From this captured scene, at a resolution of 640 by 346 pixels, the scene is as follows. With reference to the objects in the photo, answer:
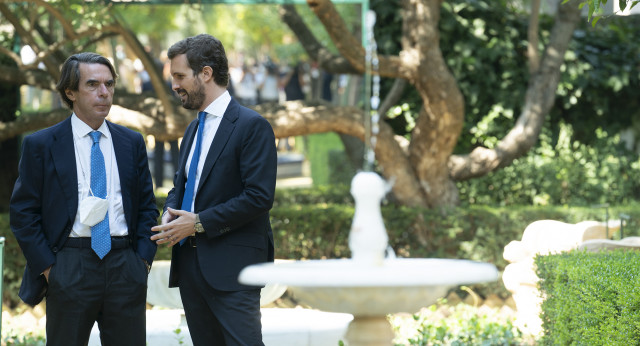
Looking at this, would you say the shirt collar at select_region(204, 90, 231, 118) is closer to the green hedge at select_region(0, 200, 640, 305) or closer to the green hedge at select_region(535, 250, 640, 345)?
the green hedge at select_region(535, 250, 640, 345)

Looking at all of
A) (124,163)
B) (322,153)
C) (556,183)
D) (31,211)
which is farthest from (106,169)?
(322,153)

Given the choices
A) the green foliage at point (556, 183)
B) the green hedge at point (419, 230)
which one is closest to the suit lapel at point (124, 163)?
the green hedge at point (419, 230)

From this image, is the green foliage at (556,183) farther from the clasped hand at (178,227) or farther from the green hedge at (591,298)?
the clasped hand at (178,227)

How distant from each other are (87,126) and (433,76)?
4.99m

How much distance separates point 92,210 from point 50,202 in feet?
0.74

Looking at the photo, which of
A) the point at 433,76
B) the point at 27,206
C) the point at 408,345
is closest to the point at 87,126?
the point at 27,206

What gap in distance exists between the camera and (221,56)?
4035 millimetres

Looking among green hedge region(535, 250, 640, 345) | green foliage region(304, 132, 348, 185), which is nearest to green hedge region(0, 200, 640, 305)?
green hedge region(535, 250, 640, 345)

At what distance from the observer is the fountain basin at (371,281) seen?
255 cm

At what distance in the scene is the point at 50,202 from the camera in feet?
13.3

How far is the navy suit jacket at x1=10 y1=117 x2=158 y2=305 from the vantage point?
398 centimetres

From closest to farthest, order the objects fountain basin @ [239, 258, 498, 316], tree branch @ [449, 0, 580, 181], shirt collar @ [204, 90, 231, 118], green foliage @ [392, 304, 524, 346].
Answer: fountain basin @ [239, 258, 498, 316] < shirt collar @ [204, 90, 231, 118] < green foliage @ [392, 304, 524, 346] < tree branch @ [449, 0, 580, 181]

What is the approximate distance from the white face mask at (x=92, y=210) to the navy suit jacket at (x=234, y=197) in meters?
0.37

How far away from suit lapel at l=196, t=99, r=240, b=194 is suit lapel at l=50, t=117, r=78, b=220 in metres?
0.59
